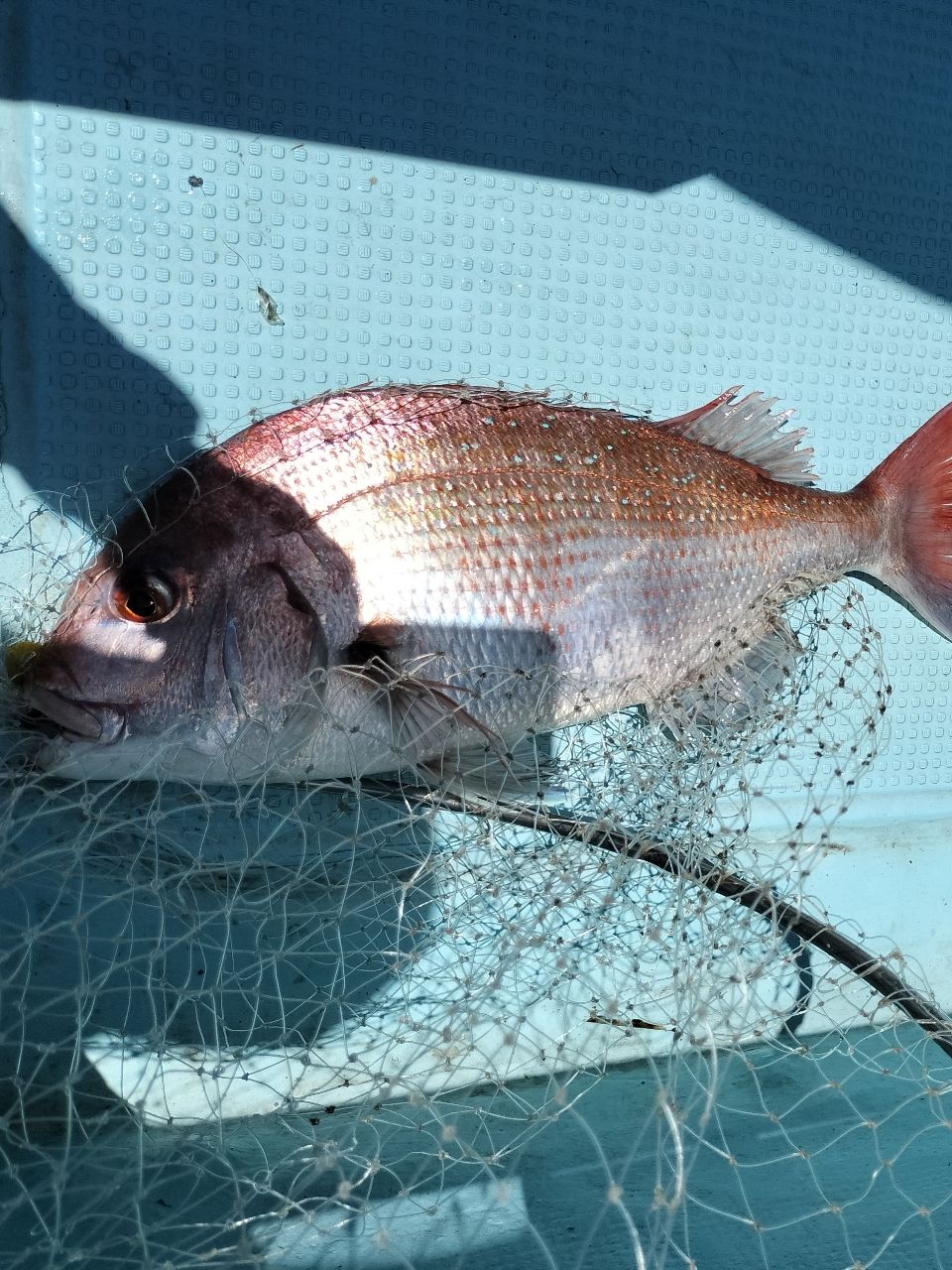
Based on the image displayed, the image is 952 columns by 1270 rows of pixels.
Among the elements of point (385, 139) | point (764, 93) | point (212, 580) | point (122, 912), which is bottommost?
point (122, 912)

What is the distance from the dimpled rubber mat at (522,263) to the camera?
159cm

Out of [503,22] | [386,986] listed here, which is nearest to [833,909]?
[386,986]

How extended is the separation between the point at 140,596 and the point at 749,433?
1.17 meters

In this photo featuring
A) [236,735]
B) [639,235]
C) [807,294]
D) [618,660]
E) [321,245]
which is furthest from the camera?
[807,294]

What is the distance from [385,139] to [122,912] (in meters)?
1.52

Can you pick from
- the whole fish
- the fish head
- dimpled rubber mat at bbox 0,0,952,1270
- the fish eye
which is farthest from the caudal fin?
the fish eye

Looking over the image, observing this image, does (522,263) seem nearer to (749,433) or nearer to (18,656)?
(749,433)

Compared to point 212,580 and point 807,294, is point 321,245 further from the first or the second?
point 807,294

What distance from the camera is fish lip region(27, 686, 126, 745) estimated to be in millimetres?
1341

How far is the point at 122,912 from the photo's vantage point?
165 centimetres

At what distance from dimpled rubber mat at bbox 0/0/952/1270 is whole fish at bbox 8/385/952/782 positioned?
28 cm

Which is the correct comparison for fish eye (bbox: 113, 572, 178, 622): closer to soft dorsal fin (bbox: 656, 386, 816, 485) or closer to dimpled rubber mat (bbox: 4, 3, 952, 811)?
dimpled rubber mat (bbox: 4, 3, 952, 811)

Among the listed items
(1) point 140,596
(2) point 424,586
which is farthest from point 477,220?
(1) point 140,596

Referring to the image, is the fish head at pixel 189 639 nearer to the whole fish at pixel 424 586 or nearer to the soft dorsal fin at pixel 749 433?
the whole fish at pixel 424 586
